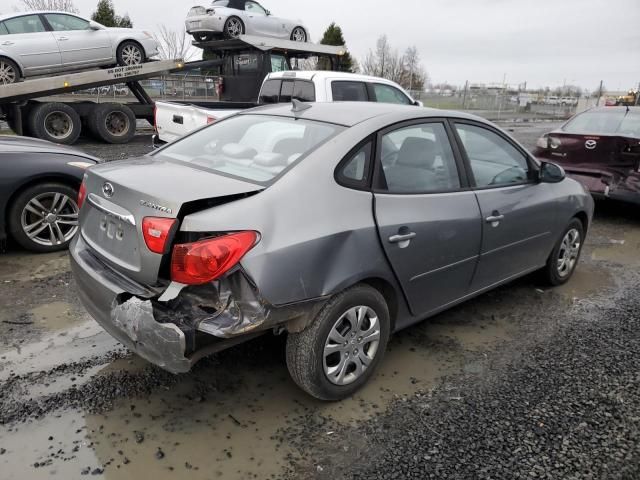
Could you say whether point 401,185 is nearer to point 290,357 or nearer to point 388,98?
point 290,357

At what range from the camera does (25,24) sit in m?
11.5

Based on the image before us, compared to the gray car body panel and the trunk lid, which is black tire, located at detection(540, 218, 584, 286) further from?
the trunk lid

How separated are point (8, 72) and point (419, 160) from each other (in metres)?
11.6

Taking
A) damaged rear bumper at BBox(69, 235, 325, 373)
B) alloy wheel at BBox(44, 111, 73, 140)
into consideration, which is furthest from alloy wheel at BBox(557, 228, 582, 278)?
alloy wheel at BBox(44, 111, 73, 140)

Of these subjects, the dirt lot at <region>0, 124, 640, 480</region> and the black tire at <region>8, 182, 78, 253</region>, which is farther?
the black tire at <region>8, 182, 78, 253</region>

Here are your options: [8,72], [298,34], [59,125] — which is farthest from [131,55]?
[298,34]

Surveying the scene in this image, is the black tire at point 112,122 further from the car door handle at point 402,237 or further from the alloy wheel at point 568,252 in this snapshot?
the car door handle at point 402,237

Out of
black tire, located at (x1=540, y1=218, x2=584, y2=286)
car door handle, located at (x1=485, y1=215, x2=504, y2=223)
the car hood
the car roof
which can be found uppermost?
the car roof

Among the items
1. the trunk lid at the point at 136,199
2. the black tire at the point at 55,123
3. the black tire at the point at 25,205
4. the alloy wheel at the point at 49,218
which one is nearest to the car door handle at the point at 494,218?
the trunk lid at the point at 136,199

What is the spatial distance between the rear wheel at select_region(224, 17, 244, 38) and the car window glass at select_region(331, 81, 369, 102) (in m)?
7.03

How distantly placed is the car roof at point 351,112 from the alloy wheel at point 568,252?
5.74 ft

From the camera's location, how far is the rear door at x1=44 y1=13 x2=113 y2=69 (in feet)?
39.2

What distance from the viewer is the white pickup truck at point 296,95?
7.84 metres

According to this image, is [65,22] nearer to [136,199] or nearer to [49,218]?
[49,218]
